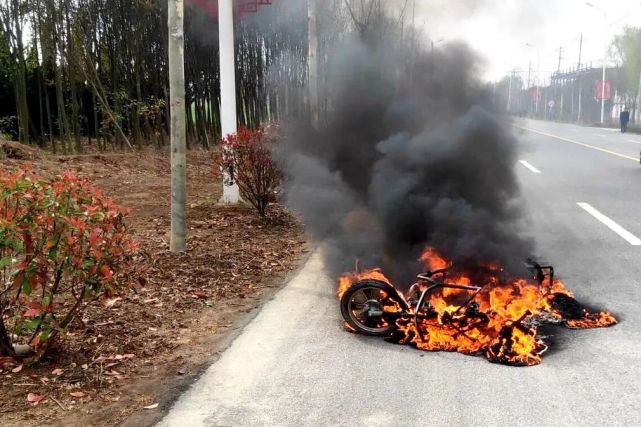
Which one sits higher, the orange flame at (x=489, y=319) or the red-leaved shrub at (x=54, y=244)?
the red-leaved shrub at (x=54, y=244)

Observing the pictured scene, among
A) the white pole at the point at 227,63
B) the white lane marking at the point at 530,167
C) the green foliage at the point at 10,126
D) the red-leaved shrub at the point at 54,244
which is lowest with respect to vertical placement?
the white lane marking at the point at 530,167

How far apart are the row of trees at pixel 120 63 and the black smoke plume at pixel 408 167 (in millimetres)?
5477

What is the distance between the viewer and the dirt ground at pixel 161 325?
119 inches

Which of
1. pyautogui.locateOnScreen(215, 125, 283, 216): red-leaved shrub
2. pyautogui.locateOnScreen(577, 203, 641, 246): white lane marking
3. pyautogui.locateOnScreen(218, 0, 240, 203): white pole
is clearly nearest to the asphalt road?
pyautogui.locateOnScreen(577, 203, 641, 246): white lane marking

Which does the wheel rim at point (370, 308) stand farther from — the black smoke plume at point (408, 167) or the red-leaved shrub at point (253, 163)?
the red-leaved shrub at point (253, 163)

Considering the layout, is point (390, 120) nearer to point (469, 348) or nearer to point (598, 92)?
point (469, 348)

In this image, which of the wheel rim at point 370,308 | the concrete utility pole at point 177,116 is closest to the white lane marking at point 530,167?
the concrete utility pole at point 177,116

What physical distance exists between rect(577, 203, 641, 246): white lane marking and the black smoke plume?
201 cm

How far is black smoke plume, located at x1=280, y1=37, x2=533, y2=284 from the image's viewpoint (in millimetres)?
4742

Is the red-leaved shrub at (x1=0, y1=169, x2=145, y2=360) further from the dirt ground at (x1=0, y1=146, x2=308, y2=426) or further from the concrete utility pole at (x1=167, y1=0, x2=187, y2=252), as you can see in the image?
the concrete utility pole at (x1=167, y1=0, x2=187, y2=252)

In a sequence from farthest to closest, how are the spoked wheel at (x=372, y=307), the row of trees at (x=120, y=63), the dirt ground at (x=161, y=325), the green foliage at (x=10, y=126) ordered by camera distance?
the green foliage at (x=10, y=126)
the row of trees at (x=120, y=63)
the spoked wheel at (x=372, y=307)
the dirt ground at (x=161, y=325)

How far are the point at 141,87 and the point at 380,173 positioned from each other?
11455 millimetres

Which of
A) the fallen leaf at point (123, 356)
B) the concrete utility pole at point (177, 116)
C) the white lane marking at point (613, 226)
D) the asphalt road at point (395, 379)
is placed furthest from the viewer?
the white lane marking at point (613, 226)

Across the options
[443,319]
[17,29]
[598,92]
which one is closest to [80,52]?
[17,29]
